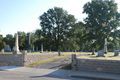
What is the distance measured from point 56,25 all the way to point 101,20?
18.4 metres

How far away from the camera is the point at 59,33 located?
41.6 meters

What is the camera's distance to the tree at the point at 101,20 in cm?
2683

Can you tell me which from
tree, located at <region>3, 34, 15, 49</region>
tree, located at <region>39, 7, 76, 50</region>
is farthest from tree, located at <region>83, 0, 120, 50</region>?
tree, located at <region>3, 34, 15, 49</region>

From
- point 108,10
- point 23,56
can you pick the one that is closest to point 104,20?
point 108,10

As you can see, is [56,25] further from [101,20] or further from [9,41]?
[9,41]

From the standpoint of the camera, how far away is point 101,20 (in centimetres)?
2677

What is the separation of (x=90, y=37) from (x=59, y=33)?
1510 centimetres

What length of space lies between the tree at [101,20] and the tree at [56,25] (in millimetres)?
12649

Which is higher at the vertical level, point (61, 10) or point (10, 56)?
point (61, 10)

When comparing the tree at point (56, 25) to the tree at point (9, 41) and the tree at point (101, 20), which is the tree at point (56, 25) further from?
the tree at point (9, 41)

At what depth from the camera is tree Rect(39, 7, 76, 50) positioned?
134 ft

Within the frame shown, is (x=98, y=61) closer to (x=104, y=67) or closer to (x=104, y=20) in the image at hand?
(x=104, y=67)

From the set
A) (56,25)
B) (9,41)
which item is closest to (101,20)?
(56,25)

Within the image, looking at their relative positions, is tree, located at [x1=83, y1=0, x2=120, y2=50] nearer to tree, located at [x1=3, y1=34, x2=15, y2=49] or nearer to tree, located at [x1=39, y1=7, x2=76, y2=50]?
tree, located at [x1=39, y1=7, x2=76, y2=50]
